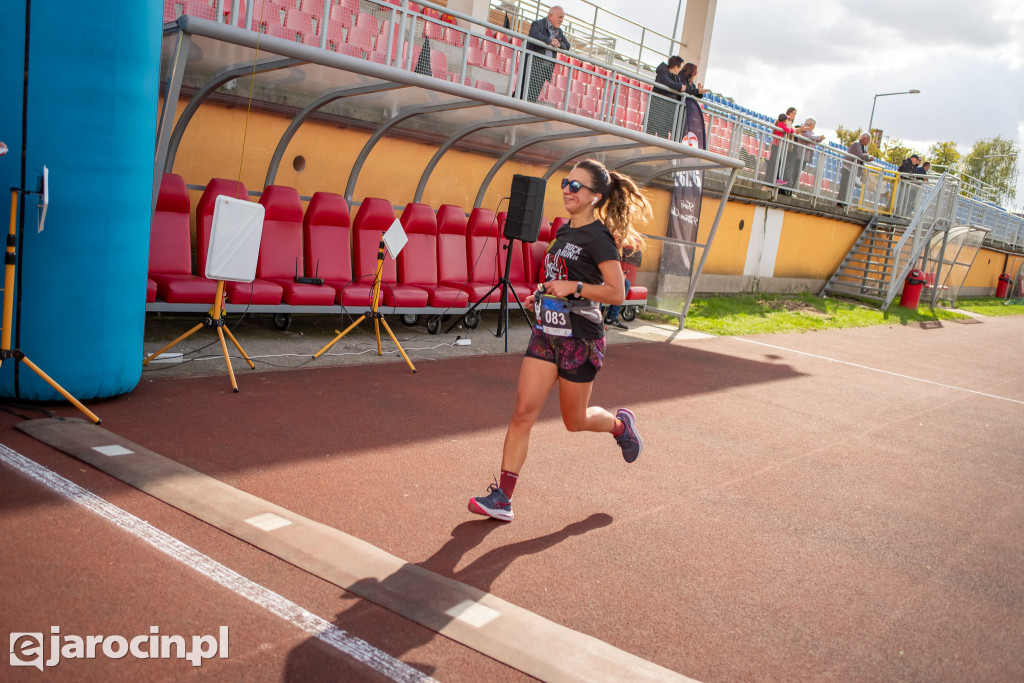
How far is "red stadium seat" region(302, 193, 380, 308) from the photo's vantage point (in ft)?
32.4

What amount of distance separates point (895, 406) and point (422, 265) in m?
6.25

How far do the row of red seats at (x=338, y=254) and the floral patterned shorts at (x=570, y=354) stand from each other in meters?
4.84

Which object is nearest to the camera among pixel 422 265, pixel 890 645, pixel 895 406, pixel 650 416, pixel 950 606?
pixel 890 645

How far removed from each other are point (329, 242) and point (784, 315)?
1185 centimetres

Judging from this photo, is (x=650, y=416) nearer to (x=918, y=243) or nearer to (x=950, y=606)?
(x=950, y=606)

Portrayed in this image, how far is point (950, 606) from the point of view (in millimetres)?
4305

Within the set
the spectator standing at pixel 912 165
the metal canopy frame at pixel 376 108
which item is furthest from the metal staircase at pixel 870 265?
the metal canopy frame at pixel 376 108

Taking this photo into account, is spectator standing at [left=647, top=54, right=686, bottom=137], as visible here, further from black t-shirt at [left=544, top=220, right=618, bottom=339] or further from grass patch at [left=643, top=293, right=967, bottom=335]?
black t-shirt at [left=544, top=220, right=618, bottom=339]

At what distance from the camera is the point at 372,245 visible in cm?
1052

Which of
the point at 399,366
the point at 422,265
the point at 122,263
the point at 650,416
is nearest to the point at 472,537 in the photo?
the point at 122,263

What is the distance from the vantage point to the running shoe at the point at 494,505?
4617mm

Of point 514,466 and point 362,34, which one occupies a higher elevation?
point 362,34

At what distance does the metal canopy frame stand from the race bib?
4.32m

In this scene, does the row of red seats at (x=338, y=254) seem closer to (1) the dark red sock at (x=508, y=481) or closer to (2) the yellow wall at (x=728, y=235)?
(1) the dark red sock at (x=508, y=481)
